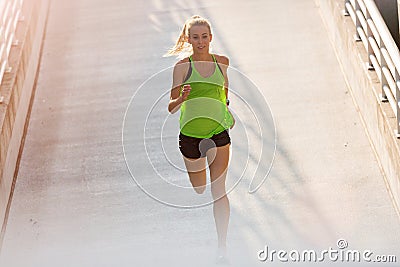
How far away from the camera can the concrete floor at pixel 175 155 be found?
316 inches

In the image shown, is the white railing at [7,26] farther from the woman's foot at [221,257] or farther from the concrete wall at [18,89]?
the woman's foot at [221,257]

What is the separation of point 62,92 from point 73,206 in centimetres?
204

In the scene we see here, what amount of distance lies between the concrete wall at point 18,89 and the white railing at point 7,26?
8cm

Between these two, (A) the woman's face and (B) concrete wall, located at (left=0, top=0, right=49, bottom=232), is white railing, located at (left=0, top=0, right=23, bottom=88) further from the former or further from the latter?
(A) the woman's face

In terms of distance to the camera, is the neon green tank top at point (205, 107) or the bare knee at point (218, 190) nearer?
the neon green tank top at point (205, 107)

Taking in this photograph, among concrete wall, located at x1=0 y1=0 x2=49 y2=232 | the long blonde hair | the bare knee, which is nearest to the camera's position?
the long blonde hair

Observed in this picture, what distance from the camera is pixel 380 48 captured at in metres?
8.55

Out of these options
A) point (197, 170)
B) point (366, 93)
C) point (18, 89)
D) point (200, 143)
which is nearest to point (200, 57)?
point (200, 143)

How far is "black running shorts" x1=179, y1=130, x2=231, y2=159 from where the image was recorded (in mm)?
7324

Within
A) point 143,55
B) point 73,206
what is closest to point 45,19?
point 143,55

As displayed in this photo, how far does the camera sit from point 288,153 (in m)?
9.03

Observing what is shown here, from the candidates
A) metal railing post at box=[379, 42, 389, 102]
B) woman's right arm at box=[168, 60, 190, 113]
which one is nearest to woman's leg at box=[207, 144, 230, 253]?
woman's right arm at box=[168, 60, 190, 113]

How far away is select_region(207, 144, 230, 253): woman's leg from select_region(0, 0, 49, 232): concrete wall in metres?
1.77

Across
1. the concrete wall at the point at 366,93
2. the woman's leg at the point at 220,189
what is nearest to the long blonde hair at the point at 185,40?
the woman's leg at the point at 220,189
